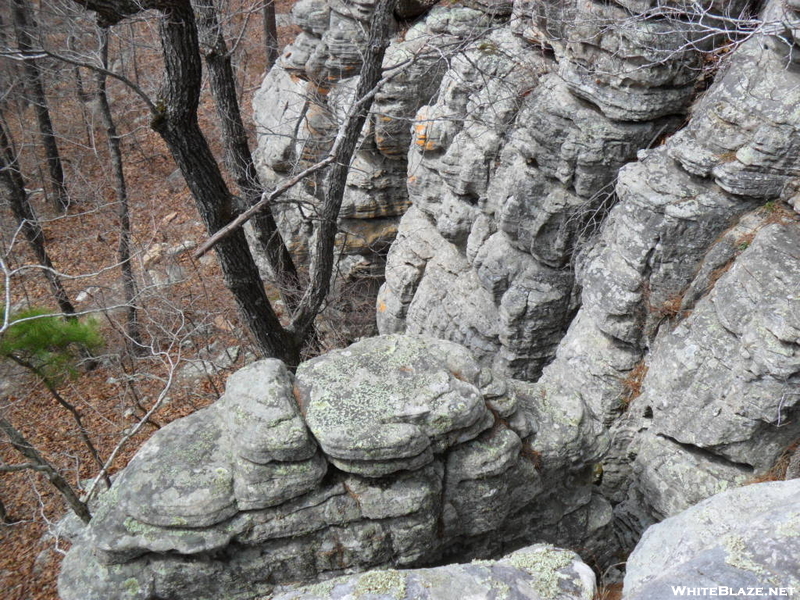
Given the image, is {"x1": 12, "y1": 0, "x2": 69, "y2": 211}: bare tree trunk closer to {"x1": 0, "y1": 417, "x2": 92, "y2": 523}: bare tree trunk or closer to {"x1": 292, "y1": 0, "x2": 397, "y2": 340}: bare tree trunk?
{"x1": 292, "y1": 0, "x2": 397, "y2": 340}: bare tree trunk

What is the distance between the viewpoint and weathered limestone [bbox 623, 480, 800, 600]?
11.4 feet

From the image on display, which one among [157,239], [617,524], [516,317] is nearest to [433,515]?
[617,524]

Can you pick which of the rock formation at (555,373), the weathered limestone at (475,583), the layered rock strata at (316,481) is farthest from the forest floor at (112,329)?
the weathered limestone at (475,583)

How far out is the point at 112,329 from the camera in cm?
1249

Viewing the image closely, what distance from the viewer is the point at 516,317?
9172 millimetres

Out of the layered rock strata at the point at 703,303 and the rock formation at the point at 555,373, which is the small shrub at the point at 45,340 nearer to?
the rock formation at the point at 555,373

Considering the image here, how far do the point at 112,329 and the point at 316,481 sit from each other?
8.91 metres

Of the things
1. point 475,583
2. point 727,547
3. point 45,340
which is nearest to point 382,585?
point 475,583

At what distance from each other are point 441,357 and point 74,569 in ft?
12.1

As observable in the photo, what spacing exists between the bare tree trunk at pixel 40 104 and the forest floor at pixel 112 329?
0.41m

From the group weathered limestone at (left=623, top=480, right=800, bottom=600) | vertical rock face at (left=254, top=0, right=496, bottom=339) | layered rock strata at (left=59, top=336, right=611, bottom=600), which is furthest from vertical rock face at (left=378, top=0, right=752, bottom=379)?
weathered limestone at (left=623, top=480, right=800, bottom=600)

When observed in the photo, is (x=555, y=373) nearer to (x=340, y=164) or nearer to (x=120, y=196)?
(x=340, y=164)

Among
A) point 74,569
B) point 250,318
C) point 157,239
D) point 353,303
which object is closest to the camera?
point 74,569

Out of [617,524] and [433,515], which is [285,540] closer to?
[433,515]
